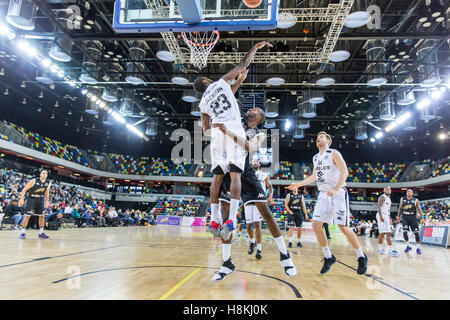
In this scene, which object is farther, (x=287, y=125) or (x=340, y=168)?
(x=287, y=125)

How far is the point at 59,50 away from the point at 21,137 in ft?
43.4

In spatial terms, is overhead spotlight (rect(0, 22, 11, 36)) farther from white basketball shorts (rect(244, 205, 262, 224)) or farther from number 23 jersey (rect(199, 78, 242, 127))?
number 23 jersey (rect(199, 78, 242, 127))

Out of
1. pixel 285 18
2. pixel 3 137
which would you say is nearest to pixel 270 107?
pixel 285 18

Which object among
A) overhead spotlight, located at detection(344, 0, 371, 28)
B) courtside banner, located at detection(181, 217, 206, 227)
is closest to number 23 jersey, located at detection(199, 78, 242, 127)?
overhead spotlight, located at detection(344, 0, 371, 28)

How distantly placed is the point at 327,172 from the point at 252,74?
11557mm

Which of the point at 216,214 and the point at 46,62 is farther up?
the point at 46,62

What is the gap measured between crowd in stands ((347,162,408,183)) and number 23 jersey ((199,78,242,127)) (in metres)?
31.8

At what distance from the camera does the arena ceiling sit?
1134 centimetres

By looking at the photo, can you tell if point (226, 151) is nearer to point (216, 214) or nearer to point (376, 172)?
point (216, 214)

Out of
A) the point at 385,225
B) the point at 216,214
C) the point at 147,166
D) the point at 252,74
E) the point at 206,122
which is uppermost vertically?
the point at 252,74

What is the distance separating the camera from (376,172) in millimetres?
32250
